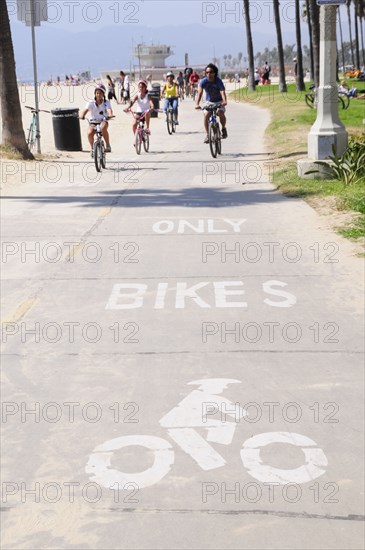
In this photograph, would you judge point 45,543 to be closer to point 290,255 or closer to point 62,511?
point 62,511

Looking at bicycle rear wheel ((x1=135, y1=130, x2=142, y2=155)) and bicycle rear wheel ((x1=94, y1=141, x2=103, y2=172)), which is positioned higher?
bicycle rear wheel ((x1=135, y1=130, x2=142, y2=155))

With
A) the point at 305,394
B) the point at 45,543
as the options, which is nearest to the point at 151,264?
the point at 305,394

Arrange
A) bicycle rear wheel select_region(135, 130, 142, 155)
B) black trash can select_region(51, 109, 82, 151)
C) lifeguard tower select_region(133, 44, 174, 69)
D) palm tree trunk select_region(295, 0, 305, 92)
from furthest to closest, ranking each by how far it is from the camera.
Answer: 1. lifeguard tower select_region(133, 44, 174, 69)
2. palm tree trunk select_region(295, 0, 305, 92)
3. black trash can select_region(51, 109, 82, 151)
4. bicycle rear wheel select_region(135, 130, 142, 155)

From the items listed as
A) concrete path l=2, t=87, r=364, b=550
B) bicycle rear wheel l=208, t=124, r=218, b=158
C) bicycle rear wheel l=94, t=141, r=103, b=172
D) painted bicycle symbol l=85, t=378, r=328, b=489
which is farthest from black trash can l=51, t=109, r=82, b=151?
painted bicycle symbol l=85, t=378, r=328, b=489

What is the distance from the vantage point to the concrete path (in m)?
4.70

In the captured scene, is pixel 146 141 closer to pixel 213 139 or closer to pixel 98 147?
pixel 213 139

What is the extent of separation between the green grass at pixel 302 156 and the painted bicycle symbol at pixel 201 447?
643 cm

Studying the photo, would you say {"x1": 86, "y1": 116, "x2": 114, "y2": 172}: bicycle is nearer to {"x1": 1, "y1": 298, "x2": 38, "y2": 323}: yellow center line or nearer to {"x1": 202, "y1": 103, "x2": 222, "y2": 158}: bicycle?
{"x1": 202, "y1": 103, "x2": 222, "y2": 158}: bicycle

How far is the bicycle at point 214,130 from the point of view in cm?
2192

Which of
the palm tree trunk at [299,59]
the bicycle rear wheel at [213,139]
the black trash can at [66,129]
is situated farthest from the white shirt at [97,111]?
the palm tree trunk at [299,59]

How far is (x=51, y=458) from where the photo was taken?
5.37 meters

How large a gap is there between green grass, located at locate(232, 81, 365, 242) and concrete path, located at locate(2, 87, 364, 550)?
0.77m

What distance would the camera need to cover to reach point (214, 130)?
22453 millimetres

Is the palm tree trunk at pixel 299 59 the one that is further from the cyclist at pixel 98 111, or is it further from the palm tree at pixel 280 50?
the cyclist at pixel 98 111
